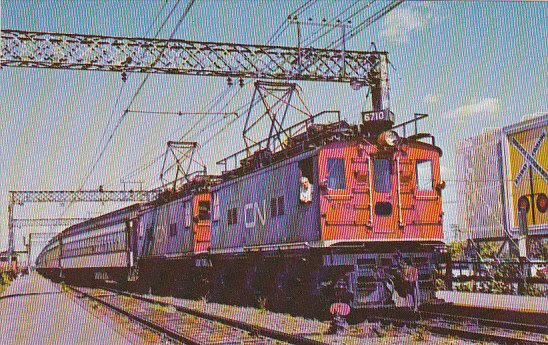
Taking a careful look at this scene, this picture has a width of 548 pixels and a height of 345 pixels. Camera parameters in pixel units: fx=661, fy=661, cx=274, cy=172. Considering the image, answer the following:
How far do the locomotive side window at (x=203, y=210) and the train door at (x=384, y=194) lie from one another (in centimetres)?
1021

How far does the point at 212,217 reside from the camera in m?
21.7

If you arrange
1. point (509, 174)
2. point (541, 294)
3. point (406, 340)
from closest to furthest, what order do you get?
point (406, 340) → point (541, 294) → point (509, 174)

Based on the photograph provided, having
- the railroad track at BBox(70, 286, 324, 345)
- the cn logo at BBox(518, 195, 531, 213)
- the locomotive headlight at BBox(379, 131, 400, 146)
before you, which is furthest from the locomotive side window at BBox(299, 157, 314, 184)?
the cn logo at BBox(518, 195, 531, 213)

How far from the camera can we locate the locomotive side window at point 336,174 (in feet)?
47.2

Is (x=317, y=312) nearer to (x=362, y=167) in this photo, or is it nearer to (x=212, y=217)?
(x=362, y=167)

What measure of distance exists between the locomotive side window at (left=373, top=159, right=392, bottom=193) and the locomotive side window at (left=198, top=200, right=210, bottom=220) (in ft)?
33.4

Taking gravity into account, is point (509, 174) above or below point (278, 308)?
above

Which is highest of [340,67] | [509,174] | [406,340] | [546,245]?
[340,67]

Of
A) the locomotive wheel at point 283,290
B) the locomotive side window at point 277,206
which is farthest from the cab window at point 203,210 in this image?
the locomotive side window at point 277,206

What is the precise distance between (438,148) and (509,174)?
13820mm

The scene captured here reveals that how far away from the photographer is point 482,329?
11984 mm

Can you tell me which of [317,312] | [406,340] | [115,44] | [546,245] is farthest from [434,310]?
[546,245]

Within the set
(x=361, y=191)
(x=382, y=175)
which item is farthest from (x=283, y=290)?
(x=382, y=175)

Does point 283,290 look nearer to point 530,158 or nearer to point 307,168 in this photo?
point 307,168
